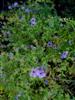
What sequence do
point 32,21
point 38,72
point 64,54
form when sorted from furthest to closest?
point 32,21 < point 64,54 < point 38,72

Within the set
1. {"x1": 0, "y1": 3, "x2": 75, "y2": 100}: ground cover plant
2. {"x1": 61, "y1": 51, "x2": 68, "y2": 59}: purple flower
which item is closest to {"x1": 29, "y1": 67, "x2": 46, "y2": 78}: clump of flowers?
{"x1": 0, "y1": 3, "x2": 75, "y2": 100}: ground cover plant

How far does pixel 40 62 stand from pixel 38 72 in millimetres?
122

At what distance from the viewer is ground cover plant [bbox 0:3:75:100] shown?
311 cm

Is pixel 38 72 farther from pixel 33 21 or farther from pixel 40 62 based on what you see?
pixel 33 21

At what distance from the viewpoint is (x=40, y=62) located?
326 centimetres

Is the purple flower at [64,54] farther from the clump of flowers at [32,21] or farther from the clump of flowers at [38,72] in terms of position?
the clump of flowers at [32,21]

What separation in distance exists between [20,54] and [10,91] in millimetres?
430

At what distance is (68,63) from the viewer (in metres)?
3.28

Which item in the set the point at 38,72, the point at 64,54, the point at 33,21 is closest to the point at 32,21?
the point at 33,21

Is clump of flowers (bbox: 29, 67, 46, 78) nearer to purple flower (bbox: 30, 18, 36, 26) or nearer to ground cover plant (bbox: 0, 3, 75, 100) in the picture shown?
ground cover plant (bbox: 0, 3, 75, 100)

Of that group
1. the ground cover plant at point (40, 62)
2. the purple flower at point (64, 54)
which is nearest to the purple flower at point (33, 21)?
the ground cover plant at point (40, 62)

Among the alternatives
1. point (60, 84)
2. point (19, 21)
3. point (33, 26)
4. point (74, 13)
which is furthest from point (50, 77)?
point (74, 13)

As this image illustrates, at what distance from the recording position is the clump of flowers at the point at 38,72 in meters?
3.19

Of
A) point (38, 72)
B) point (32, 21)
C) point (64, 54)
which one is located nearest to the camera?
point (38, 72)
